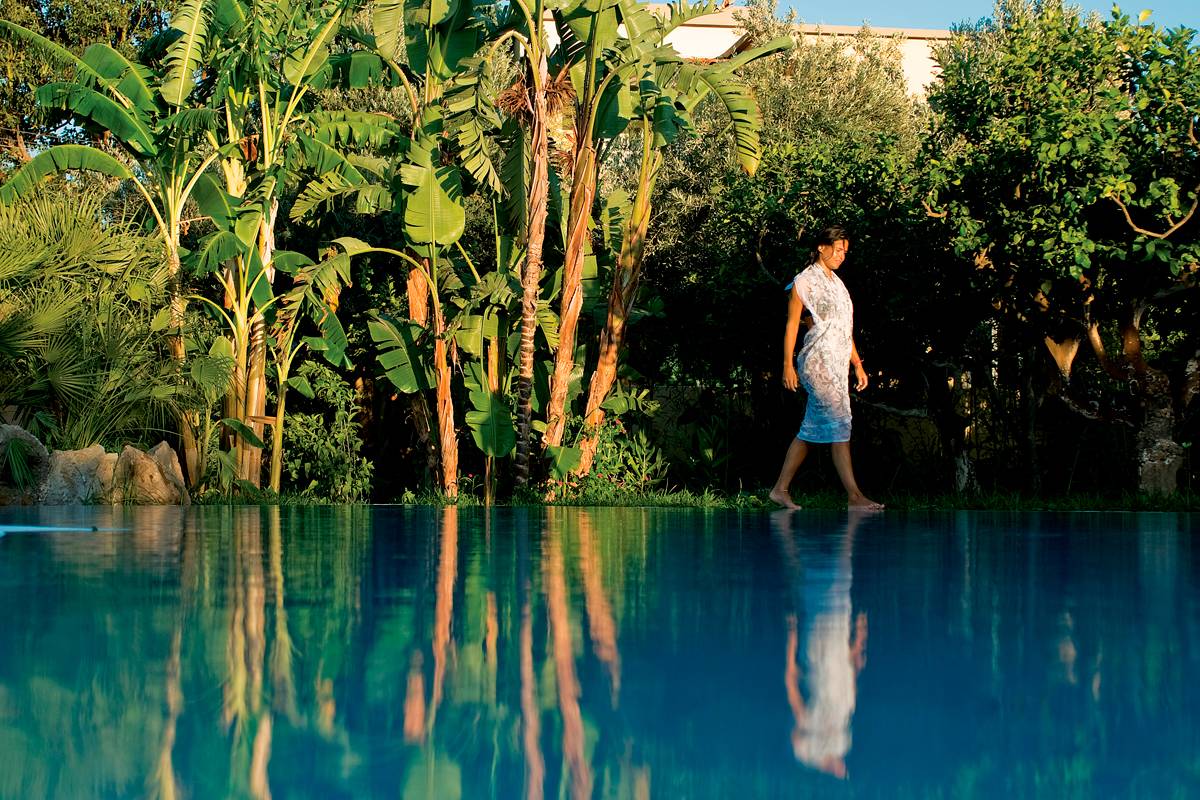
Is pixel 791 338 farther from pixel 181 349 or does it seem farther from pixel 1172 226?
pixel 181 349

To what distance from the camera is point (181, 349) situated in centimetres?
1567

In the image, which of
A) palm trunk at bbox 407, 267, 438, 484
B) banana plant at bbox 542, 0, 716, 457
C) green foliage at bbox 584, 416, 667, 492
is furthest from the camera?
palm trunk at bbox 407, 267, 438, 484

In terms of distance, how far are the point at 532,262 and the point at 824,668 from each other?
454 inches

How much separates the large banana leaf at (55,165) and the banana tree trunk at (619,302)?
20.1ft

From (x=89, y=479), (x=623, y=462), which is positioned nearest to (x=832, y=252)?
(x=623, y=462)

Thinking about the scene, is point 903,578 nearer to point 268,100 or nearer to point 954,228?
point 954,228

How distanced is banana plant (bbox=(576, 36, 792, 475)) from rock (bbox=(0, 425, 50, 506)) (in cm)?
515

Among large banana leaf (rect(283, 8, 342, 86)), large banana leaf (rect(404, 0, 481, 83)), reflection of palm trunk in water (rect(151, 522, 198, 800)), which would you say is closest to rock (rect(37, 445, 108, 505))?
large banana leaf (rect(404, 0, 481, 83))

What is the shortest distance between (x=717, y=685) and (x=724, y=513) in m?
7.25

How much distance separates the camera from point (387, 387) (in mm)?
19016

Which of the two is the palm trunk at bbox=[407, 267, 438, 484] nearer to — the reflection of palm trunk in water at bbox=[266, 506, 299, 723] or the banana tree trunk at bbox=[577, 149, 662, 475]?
the banana tree trunk at bbox=[577, 149, 662, 475]

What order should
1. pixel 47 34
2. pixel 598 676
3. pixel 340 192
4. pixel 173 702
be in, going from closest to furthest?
pixel 173 702
pixel 598 676
pixel 340 192
pixel 47 34

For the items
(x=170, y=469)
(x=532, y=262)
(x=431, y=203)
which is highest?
(x=431, y=203)

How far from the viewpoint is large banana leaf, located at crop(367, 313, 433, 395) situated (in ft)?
51.9
